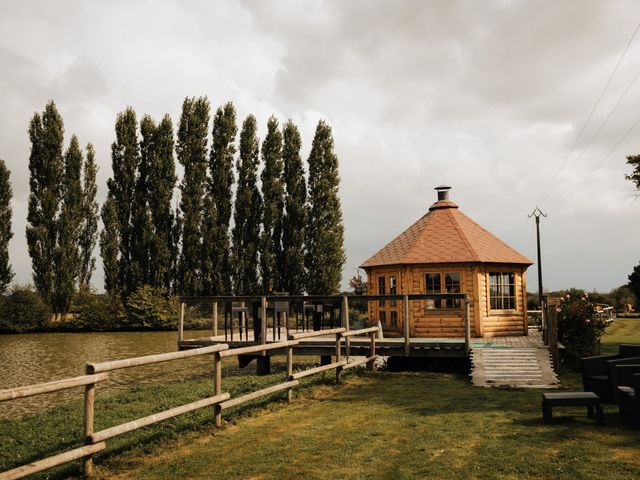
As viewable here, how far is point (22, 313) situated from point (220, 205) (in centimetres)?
1489

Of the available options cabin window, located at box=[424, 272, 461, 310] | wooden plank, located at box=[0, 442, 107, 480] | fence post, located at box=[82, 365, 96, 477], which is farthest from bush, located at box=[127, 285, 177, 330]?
wooden plank, located at box=[0, 442, 107, 480]

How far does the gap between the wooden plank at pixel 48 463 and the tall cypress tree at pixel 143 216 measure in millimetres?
33708

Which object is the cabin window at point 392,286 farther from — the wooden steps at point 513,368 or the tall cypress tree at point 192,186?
the tall cypress tree at point 192,186

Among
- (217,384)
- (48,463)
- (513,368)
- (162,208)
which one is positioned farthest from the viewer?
(162,208)

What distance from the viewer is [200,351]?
24.0 feet

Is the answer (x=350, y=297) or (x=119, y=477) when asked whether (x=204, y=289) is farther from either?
(x=119, y=477)

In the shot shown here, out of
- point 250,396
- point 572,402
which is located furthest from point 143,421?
point 572,402

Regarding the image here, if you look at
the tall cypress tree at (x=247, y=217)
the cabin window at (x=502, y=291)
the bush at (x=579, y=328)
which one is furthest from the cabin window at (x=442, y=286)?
the tall cypress tree at (x=247, y=217)

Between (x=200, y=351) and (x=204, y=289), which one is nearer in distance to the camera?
(x=200, y=351)

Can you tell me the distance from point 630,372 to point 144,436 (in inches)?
270

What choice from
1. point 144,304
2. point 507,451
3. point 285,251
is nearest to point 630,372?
point 507,451

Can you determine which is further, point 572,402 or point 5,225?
point 5,225

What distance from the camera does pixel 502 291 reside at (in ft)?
60.6

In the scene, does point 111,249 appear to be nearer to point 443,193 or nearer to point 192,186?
point 192,186
